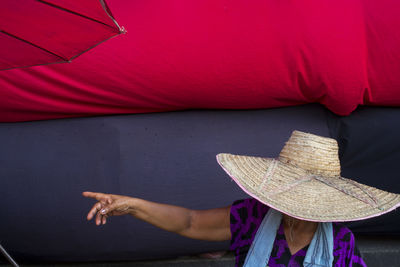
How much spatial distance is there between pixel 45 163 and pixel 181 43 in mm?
999

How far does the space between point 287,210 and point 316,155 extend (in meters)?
0.29

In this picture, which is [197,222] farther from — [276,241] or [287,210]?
[287,210]

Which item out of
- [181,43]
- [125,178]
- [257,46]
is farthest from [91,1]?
[125,178]

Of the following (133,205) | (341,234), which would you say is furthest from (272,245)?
(133,205)

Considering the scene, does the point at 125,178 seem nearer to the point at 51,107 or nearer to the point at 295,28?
the point at 51,107

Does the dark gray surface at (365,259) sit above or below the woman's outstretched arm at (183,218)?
below

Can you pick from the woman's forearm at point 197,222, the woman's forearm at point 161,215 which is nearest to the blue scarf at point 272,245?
the woman's forearm at point 197,222

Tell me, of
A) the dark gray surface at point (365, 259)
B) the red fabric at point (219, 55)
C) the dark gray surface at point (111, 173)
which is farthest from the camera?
the dark gray surface at point (365, 259)

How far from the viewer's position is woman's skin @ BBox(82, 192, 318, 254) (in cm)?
194

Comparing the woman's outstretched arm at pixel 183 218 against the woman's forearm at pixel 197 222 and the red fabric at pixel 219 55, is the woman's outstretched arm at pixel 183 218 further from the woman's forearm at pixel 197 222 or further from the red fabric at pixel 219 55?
the red fabric at pixel 219 55

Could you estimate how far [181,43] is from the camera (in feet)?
9.00

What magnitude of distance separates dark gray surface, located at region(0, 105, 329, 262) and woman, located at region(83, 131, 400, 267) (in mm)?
735

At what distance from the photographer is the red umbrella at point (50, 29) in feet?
6.18

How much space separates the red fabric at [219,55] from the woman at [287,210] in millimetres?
783
